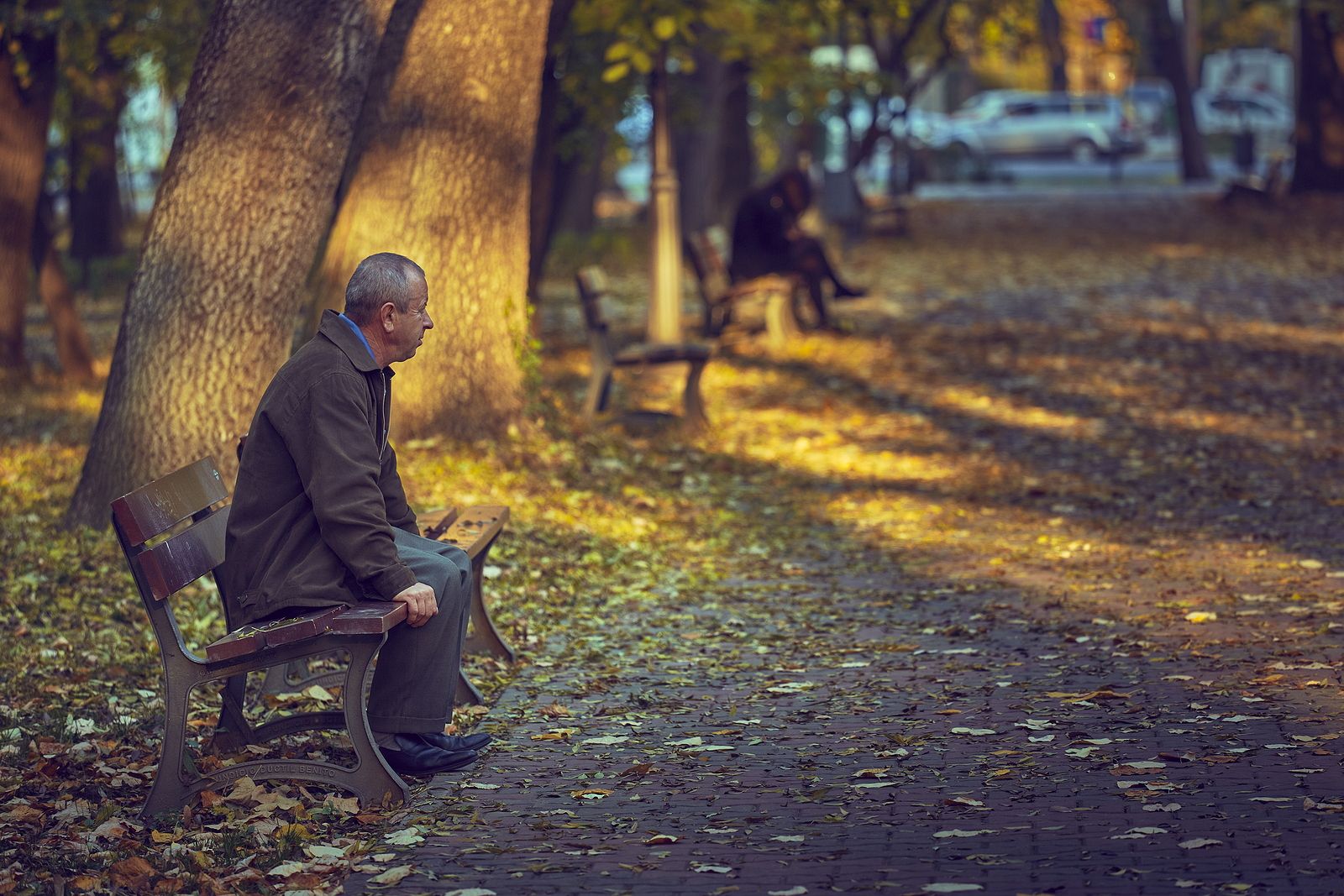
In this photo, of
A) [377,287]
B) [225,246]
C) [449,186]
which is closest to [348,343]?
[377,287]

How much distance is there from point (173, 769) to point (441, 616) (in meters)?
0.87

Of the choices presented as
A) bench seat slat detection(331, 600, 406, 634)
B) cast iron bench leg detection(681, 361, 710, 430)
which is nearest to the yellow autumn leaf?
cast iron bench leg detection(681, 361, 710, 430)

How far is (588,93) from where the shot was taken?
15297 millimetres

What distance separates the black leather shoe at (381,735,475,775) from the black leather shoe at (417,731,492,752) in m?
0.02

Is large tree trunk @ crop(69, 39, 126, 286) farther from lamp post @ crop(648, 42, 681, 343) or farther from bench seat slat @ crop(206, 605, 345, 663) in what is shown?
bench seat slat @ crop(206, 605, 345, 663)

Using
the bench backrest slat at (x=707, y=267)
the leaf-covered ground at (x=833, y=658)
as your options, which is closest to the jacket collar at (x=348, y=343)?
the leaf-covered ground at (x=833, y=658)

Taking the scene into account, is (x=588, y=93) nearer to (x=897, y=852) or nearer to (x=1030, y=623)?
(x=1030, y=623)

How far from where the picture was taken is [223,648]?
464 centimetres

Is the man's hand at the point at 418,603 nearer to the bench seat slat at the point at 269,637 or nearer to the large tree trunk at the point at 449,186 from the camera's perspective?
the bench seat slat at the point at 269,637

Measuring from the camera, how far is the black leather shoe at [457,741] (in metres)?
5.18

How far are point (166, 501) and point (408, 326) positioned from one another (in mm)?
885

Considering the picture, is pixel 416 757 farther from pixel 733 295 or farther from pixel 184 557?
pixel 733 295

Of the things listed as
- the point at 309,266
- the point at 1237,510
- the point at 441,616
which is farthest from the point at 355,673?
the point at 1237,510

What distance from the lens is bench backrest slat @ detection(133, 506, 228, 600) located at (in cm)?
466
